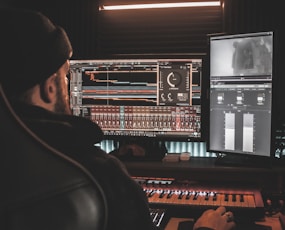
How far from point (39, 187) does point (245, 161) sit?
5.43ft

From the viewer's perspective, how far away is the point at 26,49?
91 centimetres

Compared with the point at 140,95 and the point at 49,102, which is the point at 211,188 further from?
the point at 49,102

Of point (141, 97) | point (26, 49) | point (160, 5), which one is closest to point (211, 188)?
point (141, 97)

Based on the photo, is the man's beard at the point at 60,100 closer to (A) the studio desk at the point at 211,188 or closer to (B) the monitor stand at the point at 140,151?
(A) the studio desk at the point at 211,188

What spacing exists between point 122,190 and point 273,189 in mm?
1530

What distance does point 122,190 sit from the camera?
1.03 m

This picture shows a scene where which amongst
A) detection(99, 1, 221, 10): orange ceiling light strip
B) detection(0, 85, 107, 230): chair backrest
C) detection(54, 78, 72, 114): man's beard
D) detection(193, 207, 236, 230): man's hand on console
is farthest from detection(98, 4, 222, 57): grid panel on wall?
detection(0, 85, 107, 230): chair backrest

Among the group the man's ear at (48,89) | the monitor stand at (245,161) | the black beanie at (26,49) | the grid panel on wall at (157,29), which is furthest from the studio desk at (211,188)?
the black beanie at (26,49)

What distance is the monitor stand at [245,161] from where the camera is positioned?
2291 millimetres

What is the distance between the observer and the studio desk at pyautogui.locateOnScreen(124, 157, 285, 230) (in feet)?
6.71

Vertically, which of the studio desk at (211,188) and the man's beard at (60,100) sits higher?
the man's beard at (60,100)

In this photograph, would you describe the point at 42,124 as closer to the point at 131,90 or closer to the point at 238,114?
the point at 238,114

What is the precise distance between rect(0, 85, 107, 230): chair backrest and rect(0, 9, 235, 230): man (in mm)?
52

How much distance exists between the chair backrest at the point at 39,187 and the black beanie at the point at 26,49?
14 centimetres
